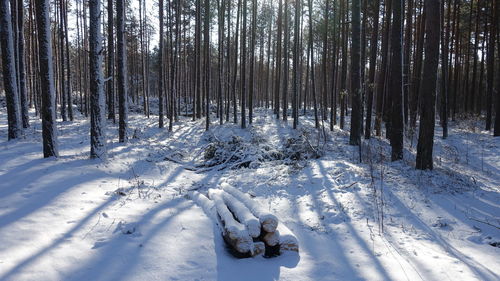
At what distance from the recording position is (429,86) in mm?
8492

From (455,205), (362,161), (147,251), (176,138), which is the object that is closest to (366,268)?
(147,251)

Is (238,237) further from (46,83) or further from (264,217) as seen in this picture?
(46,83)

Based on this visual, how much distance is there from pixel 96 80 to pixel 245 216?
657cm

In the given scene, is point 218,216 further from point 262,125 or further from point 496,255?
point 262,125

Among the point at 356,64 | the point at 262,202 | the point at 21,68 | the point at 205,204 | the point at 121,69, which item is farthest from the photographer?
the point at 21,68

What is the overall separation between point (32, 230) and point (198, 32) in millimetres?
19353

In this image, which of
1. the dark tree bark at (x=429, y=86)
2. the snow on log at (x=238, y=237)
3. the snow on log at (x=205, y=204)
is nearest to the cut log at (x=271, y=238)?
the snow on log at (x=238, y=237)

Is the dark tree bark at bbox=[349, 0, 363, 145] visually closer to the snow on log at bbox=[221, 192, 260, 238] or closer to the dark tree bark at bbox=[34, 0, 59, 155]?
the snow on log at bbox=[221, 192, 260, 238]

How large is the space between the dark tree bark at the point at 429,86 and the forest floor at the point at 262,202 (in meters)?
0.60

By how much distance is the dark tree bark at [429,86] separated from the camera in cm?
826

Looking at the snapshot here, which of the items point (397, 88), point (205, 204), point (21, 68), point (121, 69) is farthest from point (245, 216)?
point (21, 68)

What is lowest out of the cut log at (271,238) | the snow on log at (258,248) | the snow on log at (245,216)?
the snow on log at (258,248)

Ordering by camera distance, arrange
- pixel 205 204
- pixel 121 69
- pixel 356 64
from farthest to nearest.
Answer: pixel 121 69
pixel 356 64
pixel 205 204

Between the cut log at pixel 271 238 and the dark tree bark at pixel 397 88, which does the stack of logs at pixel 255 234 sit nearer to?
the cut log at pixel 271 238
